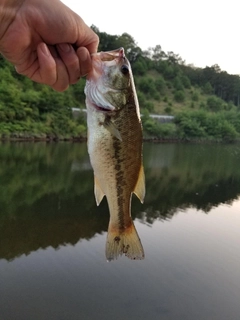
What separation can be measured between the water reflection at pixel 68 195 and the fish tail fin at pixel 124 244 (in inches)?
372

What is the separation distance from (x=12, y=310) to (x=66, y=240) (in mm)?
4697

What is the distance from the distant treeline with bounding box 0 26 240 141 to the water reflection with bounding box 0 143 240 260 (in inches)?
332

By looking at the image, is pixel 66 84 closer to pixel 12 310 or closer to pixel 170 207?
pixel 12 310

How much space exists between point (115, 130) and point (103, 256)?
10279 millimetres

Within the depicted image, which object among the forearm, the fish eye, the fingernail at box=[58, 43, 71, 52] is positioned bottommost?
the fish eye

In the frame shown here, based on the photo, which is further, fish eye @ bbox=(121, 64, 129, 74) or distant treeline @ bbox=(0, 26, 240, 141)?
distant treeline @ bbox=(0, 26, 240, 141)

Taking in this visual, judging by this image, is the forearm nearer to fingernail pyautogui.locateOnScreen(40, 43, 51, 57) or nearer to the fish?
fingernail pyautogui.locateOnScreen(40, 43, 51, 57)

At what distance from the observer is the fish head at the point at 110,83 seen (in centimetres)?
192

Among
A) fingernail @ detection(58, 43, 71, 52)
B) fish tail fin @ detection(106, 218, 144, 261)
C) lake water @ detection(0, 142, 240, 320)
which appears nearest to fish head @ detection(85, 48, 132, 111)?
fingernail @ detection(58, 43, 71, 52)

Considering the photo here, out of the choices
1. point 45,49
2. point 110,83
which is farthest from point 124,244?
point 45,49

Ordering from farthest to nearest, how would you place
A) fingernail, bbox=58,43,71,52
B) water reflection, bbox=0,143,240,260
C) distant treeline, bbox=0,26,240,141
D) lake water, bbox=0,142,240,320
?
1. distant treeline, bbox=0,26,240,141
2. water reflection, bbox=0,143,240,260
3. lake water, bbox=0,142,240,320
4. fingernail, bbox=58,43,71,52

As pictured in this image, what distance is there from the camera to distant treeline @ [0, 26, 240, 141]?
4066 centimetres

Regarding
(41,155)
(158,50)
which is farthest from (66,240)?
(158,50)

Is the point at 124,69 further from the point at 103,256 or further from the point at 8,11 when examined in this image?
the point at 103,256
